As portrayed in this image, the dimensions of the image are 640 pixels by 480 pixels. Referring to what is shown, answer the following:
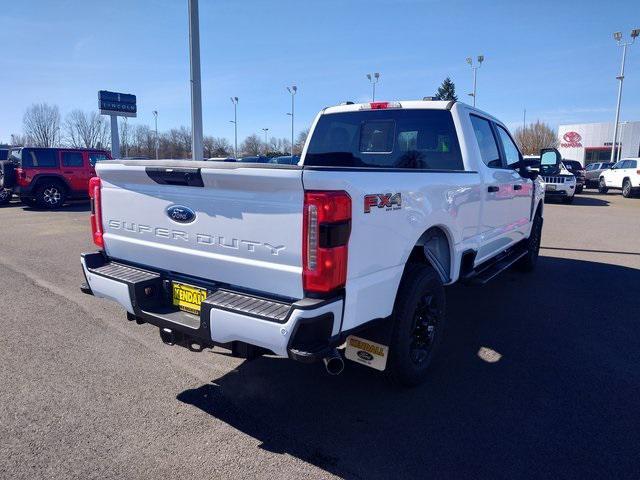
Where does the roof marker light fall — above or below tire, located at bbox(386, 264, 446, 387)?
above

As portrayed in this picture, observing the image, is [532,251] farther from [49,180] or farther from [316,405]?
[49,180]

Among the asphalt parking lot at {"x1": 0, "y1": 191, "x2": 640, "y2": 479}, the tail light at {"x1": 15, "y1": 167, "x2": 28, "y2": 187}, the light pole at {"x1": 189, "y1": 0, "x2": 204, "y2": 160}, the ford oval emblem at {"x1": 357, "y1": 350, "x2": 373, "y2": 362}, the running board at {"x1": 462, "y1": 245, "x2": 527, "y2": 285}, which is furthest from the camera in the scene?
the tail light at {"x1": 15, "y1": 167, "x2": 28, "y2": 187}

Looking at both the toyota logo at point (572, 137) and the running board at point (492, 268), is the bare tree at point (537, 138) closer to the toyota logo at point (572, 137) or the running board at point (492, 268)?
the toyota logo at point (572, 137)

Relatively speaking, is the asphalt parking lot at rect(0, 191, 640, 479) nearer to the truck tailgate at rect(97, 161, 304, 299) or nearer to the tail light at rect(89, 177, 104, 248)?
the truck tailgate at rect(97, 161, 304, 299)

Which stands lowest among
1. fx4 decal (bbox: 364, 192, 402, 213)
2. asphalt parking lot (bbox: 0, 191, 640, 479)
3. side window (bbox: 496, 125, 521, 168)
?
asphalt parking lot (bbox: 0, 191, 640, 479)

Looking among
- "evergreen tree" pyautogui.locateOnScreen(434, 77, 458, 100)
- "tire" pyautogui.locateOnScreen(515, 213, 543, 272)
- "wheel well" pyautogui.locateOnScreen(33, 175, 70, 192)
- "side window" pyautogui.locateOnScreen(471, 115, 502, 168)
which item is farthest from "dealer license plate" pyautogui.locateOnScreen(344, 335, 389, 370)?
"evergreen tree" pyautogui.locateOnScreen(434, 77, 458, 100)

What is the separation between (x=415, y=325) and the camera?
11.8ft

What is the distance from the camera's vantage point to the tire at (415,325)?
3270 mm

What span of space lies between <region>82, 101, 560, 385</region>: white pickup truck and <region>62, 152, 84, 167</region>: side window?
560 inches

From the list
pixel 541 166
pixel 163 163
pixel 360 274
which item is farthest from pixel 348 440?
pixel 541 166

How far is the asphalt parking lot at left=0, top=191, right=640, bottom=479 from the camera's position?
9.02 feet

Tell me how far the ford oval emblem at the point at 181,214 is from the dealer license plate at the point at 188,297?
43cm

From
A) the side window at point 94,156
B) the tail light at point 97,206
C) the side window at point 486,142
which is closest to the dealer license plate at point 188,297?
the tail light at point 97,206

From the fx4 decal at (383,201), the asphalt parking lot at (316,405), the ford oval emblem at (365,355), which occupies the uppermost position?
the fx4 decal at (383,201)
